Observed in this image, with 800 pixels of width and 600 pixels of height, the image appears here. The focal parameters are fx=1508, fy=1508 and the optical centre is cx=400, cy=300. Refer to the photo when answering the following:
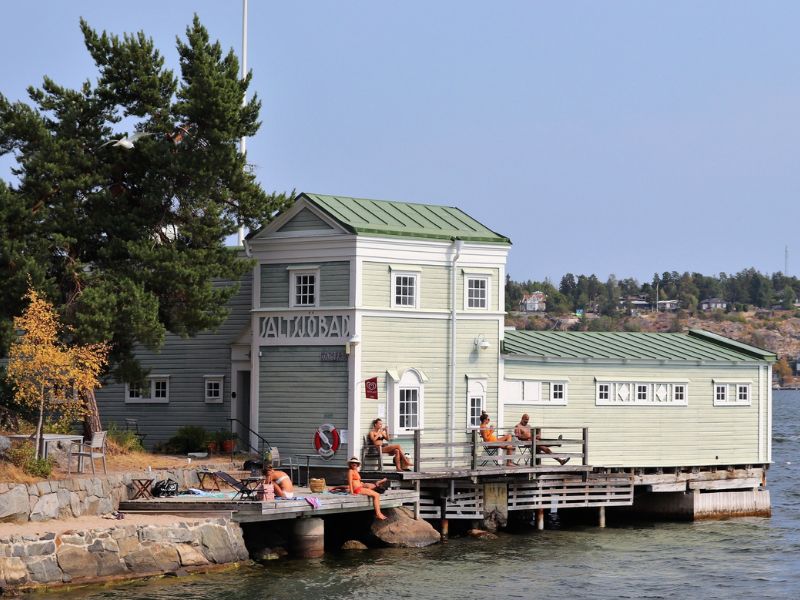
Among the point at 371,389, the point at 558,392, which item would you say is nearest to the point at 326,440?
the point at 371,389

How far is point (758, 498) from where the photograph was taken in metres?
48.2

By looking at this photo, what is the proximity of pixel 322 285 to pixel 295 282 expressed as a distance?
999mm

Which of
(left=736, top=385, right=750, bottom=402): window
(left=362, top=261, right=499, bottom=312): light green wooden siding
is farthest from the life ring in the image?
(left=736, top=385, right=750, bottom=402): window

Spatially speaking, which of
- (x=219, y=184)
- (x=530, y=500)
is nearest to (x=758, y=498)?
(x=530, y=500)

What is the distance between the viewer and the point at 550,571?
1426 inches

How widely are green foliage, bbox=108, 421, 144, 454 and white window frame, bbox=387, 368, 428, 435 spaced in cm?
681

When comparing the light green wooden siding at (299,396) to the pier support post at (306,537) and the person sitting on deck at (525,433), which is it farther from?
the person sitting on deck at (525,433)

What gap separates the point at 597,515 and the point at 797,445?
6570 centimetres

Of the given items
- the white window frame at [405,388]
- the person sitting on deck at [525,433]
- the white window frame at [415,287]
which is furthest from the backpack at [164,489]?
the person sitting on deck at [525,433]

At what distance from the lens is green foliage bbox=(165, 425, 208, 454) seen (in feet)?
137

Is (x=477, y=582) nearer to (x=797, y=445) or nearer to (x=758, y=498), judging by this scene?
(x=758, y=498)

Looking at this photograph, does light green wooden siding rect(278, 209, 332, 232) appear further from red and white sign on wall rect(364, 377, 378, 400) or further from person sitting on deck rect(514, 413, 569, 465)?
person sitting on deck rect(514, 413, 569, 465)

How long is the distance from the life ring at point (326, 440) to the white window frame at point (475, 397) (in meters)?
4.23

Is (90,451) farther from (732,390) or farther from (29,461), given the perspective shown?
(732,390)
